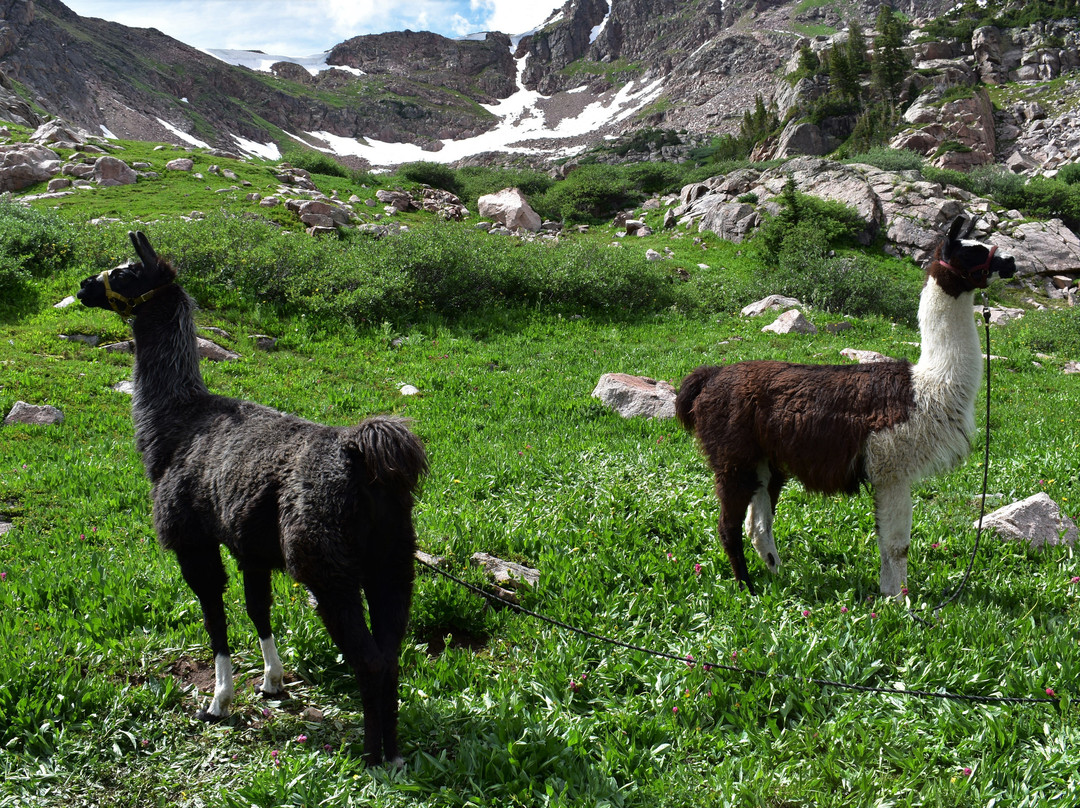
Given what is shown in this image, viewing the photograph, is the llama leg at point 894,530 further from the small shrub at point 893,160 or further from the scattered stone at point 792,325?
the small shrub at point 893,160

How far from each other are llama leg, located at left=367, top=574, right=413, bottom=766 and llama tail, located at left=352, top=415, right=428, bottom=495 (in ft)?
1.87

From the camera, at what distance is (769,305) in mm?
18828

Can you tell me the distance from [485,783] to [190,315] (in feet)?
11.8

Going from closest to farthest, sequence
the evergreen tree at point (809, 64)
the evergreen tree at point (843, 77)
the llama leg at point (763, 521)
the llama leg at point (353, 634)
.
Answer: the llama leg at point (353, 634)
the llama leg at point (763, 521)
the evergreen tree at point (843, 77)
the evergreen tree at point (809, 64)

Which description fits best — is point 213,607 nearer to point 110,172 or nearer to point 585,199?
point 110,172

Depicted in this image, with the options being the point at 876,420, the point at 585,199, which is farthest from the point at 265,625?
the point at 585,199

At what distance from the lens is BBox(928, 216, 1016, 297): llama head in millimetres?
4512

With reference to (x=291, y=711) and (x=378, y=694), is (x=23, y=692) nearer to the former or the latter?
(x=291, y=711)

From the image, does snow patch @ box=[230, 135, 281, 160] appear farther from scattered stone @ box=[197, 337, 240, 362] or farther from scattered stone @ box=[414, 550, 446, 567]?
scattered stone @ box=[414, 550, 446, 567]

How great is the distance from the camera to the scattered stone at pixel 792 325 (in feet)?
52.9

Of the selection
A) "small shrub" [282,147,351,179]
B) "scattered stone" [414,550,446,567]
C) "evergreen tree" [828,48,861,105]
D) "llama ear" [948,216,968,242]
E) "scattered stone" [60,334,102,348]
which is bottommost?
"scattered stone" [414,550,446,567]

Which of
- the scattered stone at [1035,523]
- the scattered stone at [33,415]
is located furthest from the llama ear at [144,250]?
the scattered stone at [1035,523]

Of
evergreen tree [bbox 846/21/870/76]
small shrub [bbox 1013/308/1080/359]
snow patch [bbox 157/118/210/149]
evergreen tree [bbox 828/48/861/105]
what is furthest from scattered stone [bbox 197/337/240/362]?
snow patch [bbox 157/118/210/149]

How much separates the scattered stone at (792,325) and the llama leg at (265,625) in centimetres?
1486
